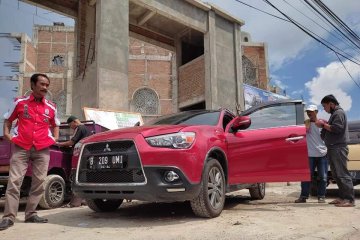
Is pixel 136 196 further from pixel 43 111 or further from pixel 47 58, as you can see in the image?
pixel 47 58

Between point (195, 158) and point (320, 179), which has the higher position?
point (195, 158)

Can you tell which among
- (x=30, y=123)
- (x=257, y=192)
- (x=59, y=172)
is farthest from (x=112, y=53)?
(x=30, y=123)

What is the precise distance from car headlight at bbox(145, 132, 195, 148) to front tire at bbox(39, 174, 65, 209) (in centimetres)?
331

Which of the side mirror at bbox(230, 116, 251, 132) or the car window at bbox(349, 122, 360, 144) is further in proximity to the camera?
the car window at bbox(349, 122, 360, 144)

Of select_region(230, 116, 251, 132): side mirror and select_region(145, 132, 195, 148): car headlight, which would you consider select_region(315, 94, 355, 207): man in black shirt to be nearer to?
select_region(230, 116, 251, 132): side mirror

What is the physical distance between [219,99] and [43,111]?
11.8m

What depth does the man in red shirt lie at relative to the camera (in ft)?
15.5

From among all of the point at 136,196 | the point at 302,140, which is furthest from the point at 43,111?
the point at 302,140

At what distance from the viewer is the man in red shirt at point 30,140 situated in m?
4.72

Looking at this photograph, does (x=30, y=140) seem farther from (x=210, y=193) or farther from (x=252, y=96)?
(x=252, y=96)

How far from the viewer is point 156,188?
4.45m

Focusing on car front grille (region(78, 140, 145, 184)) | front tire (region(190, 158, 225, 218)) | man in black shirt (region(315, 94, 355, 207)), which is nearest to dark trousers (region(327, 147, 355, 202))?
man in black shirt (region(315, 94, 355, 207))

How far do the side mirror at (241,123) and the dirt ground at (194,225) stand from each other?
1.24 metres

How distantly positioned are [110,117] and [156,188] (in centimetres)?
707
